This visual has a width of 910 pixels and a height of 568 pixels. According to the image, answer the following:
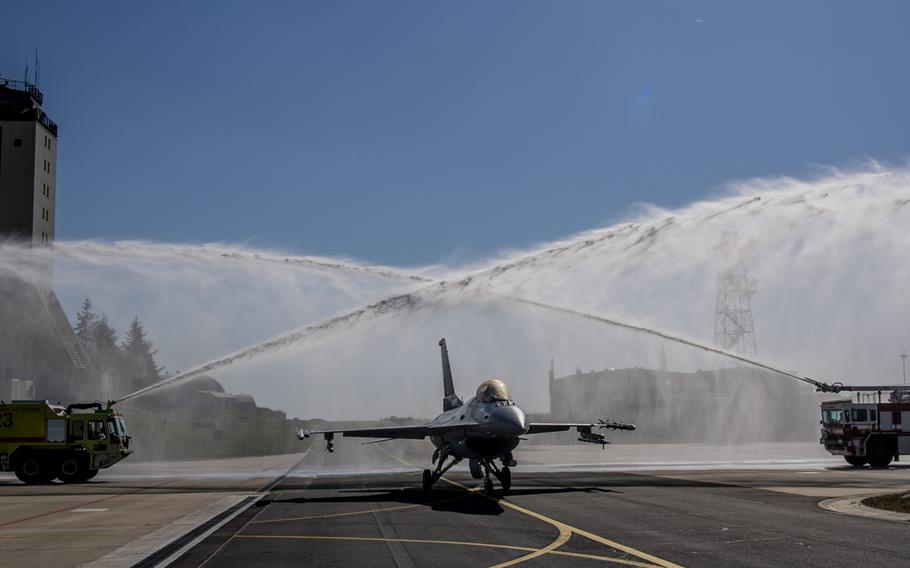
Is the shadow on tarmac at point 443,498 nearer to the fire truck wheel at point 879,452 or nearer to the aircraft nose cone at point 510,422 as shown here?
the aircraft nose cone at point 510,422

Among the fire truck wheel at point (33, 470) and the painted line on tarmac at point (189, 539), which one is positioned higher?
the painted line on tarmac at point (189, 539)

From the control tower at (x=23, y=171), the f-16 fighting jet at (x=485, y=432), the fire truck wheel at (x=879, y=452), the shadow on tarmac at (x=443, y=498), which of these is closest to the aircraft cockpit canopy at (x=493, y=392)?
the f-16 fighting jet at (x=485, y=432)

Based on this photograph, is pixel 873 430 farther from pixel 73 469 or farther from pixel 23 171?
pixel 23 171

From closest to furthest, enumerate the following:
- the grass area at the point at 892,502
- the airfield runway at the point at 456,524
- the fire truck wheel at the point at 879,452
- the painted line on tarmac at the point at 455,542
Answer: the painted line on tarmac at the point at 455,542
the airfield runway at the point at 456,524
the grass area at the point at 892,502
the fire truck wheel at the point at 879,452

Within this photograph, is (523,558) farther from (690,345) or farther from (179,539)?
(690,345)

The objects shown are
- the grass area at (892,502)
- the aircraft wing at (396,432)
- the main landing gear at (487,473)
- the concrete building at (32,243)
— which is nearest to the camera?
the grass area at (892,502)

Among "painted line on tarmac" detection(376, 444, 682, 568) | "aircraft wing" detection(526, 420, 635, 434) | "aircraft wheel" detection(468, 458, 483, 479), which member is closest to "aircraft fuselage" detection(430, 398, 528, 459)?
"aircraft wheel" detection(468, 458, 483, 479)

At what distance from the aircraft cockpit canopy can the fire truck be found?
865 inches

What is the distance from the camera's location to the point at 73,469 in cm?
4297

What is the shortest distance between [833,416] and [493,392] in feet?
101

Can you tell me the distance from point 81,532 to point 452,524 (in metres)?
9.53

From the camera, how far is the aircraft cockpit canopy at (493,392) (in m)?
31.7

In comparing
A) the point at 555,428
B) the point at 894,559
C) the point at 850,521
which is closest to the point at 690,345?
the point at 555,428

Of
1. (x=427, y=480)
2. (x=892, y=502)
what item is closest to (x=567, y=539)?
(x=892, y=502)
